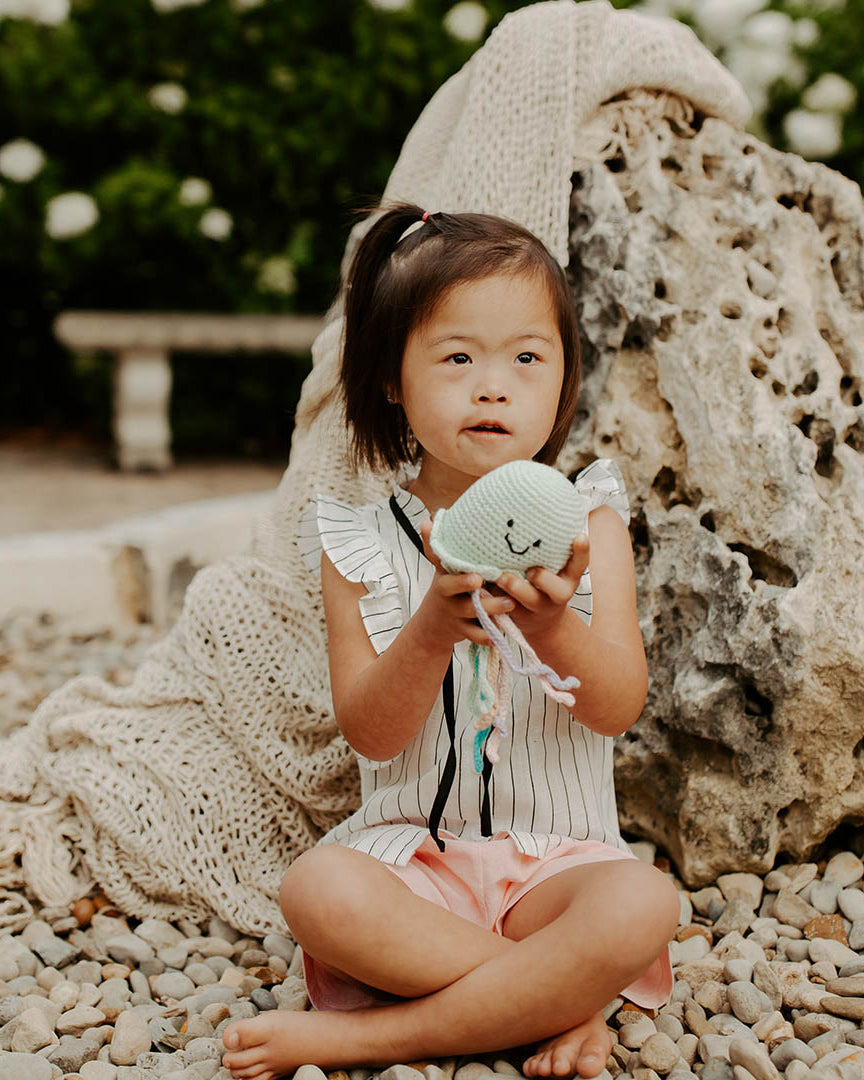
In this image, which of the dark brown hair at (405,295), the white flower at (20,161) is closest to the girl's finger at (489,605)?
the dark brown hair at (405,295)

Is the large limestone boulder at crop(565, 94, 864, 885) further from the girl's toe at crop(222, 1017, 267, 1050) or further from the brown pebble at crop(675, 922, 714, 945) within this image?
the girl's toe at crop(222, 1017, 267, 1050)

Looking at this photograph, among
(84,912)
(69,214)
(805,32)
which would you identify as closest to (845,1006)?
(84,912)

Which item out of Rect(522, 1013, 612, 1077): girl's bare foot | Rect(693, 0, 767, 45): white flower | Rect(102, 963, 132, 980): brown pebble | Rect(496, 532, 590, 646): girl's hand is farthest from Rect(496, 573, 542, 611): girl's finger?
Rect(693, 0, 767, 45): white flower

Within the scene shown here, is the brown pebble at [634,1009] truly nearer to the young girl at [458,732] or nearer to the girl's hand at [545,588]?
the young girl at [458,732]

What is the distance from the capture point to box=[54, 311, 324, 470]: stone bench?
19.5 feet

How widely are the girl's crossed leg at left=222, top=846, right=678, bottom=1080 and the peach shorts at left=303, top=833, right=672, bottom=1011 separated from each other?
0.27 feet

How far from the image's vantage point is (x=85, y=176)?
6.50m

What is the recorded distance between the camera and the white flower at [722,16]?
5582 millimetres

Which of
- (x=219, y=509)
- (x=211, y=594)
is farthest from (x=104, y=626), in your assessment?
(x=211, y=594)

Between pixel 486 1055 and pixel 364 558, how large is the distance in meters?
0.74

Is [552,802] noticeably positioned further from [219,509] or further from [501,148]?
[219,509]

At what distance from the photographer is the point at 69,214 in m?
6.00

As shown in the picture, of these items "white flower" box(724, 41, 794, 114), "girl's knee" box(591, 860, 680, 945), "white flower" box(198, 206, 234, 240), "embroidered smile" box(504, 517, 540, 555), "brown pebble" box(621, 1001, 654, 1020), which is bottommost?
"brown pebble" box(621, 1001, 654, 1020)

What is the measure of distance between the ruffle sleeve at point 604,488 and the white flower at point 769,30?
4.58m
